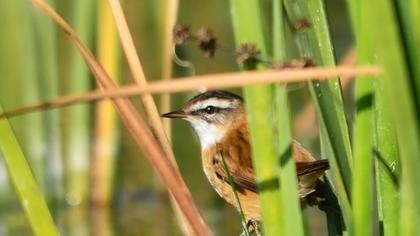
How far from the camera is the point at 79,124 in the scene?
6.66 meters

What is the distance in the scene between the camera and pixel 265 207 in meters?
2.66

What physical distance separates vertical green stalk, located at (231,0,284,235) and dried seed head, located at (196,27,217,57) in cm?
7

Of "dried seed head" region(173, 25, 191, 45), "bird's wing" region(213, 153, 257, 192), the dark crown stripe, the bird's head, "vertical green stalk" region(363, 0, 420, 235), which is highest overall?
"dried seed head" region(173, 25, 191, 45)

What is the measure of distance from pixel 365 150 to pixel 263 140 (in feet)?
0.77

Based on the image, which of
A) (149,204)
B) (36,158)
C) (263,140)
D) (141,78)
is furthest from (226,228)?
(263,140)

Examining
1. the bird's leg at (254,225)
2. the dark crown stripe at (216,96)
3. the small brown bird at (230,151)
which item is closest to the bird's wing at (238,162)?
the small brown bird at (230,151)

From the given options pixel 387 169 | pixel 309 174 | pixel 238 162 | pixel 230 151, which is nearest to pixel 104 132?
pixel 230 151

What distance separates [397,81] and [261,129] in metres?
0.45

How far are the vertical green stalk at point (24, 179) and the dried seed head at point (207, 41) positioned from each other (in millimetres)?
590

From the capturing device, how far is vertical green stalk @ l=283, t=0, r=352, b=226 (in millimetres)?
2939

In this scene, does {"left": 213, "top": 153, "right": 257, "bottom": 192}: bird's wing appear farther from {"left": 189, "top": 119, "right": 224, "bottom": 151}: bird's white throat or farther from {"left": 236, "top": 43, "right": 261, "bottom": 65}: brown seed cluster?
{"left": 236, "top": 43, "right": 261, "bottom": 65}: brown seed cluster

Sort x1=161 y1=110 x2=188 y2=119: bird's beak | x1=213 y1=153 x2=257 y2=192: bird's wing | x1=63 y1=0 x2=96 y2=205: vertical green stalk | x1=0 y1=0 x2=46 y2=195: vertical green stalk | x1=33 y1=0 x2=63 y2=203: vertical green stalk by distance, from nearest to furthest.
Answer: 1. x1=213 y1=153 x2=257 y2=192: bird's wing
2. x1=161 y1=110 x2=188 y2=119: bird's beak
3. x1=63 y1=0 x2=96 y2=205: vertical green stalk
4. x1=33 y1=0 x2=63 y2=203: vertical green stalk
5. x1=0 y1=0 x2=46 y2=195: vertical green stalk

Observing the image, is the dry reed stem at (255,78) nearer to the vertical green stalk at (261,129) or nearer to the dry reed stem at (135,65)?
the vertical green stalk at (261,129)

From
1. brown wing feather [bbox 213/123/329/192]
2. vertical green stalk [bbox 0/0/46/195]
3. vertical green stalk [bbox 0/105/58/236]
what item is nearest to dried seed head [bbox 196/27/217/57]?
vertical green stalk [bbox 0/105/58/236]
